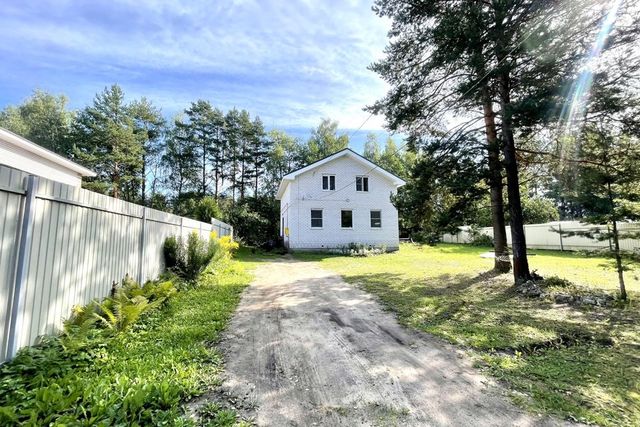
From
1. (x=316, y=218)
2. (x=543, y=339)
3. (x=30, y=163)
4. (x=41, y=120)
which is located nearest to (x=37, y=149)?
(x=30, y=163)

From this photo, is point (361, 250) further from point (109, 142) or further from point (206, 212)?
point (109, 142)

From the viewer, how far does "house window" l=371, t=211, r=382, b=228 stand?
19875mm

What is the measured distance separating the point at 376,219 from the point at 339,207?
2.73 meters

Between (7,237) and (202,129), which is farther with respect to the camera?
(202,129)

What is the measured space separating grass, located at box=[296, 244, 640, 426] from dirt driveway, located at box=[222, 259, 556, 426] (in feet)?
1.18

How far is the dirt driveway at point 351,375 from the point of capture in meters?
2.42

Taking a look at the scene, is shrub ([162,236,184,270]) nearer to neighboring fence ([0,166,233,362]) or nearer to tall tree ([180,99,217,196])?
neighboring fence ([0,166,233,362])

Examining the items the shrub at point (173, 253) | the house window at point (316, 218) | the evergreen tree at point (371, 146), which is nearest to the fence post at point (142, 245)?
the shrub at point (173, 253)

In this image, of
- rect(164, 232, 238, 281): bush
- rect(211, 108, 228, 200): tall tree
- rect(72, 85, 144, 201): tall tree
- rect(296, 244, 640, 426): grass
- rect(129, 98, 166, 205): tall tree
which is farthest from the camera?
rect(211, 108, 228, 200): tall tree

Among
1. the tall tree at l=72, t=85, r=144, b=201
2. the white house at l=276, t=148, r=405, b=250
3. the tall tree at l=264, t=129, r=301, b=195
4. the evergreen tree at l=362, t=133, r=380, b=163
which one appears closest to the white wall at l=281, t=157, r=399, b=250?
the white house at l=276, t=148, r=405, b=250

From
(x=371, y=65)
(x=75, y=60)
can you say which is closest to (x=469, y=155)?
(x=371, y=65)

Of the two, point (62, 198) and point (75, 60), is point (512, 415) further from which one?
point (75, 60)

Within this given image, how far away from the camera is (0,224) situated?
254cm

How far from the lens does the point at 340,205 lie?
19484mm
